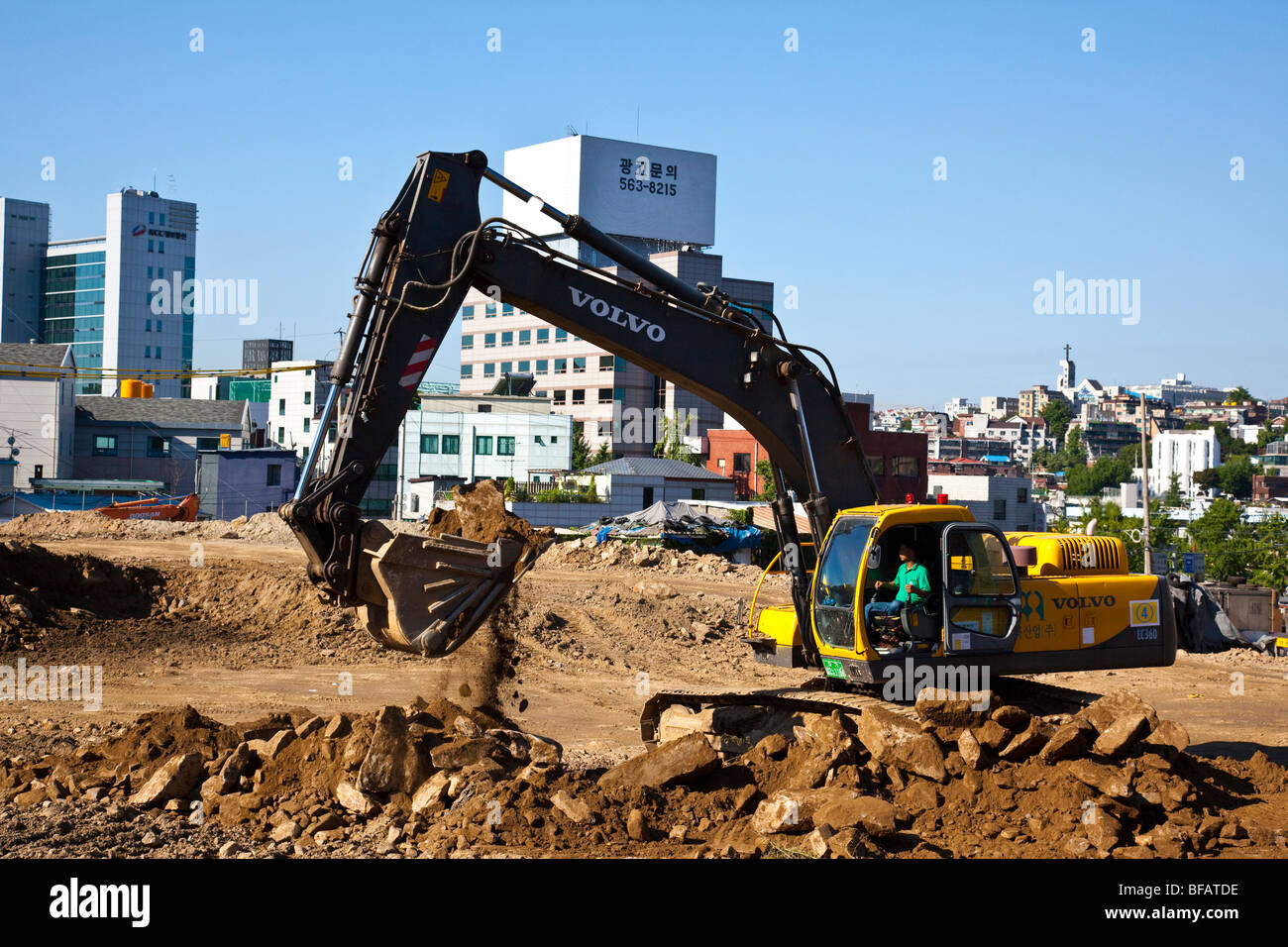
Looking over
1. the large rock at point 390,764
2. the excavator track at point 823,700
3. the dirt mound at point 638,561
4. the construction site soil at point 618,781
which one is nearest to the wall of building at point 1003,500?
the dirt mound at point 638,561

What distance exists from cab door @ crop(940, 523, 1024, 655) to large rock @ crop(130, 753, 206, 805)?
6.77m

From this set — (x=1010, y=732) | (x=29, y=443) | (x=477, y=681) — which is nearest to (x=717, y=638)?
(x=477, y=681)

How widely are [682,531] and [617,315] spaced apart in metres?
28.3

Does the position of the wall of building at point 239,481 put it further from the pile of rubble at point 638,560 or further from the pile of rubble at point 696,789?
the pile of rubble at point 696,789

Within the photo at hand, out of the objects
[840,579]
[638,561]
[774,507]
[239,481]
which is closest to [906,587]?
[840,579]

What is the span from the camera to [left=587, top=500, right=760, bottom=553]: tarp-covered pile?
38969mm

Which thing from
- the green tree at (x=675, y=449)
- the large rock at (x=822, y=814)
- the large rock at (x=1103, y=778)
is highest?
the green tree at (x=675, y=449)

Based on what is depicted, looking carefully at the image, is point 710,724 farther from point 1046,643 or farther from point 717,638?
point 717,638

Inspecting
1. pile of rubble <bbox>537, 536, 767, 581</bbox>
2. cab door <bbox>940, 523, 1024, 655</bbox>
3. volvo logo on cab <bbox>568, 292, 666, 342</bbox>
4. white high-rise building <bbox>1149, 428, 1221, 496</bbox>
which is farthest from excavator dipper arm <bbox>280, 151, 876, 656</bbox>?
white high-rise building <bbox>1149, 428, 1221, 496</bbox>

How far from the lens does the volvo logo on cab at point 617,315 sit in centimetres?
1112

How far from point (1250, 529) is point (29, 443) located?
67.1 metres

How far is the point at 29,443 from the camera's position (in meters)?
63.4

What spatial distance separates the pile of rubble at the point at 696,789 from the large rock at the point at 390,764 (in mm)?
15

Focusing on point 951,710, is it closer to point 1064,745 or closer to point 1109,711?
point 1064,745
